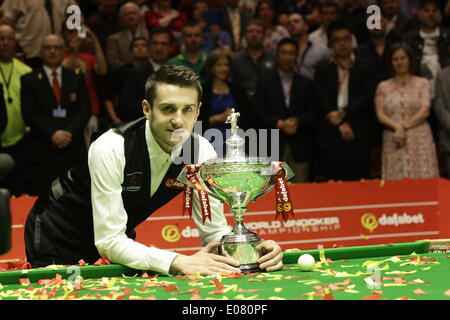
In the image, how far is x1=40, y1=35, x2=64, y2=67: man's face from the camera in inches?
307

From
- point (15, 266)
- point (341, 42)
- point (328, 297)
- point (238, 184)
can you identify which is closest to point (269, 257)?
point (238, 184)

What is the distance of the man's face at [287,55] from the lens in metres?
8.32

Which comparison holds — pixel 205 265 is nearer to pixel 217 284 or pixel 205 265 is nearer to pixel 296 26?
pixel 217 284

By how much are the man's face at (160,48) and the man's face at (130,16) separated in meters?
0.54

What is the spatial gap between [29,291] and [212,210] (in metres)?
1.28

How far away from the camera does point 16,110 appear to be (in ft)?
26.1

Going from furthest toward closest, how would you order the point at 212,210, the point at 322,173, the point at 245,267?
the point at 322,173, the point at 212,210, the point at 245,267

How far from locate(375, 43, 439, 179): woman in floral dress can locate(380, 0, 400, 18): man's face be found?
117 centimetres

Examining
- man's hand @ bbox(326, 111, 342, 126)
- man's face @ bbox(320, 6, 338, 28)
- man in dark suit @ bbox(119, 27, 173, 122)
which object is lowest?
man's hand @ bbox(326, 111, 342, 126)

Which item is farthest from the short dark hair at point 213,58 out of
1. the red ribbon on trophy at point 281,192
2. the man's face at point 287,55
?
the red ribbon on trophy at point 281,192

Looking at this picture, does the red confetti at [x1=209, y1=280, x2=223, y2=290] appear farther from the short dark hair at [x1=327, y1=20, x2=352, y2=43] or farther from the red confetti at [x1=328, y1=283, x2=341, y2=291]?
the short dark hair at [x1=327, y1=20, x2=352, y2=43]

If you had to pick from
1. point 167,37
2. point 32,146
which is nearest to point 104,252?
point 32,146

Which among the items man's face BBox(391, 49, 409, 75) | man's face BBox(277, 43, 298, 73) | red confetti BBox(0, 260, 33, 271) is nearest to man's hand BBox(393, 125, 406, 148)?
man's face BBox(391, 49, 409, 75)
